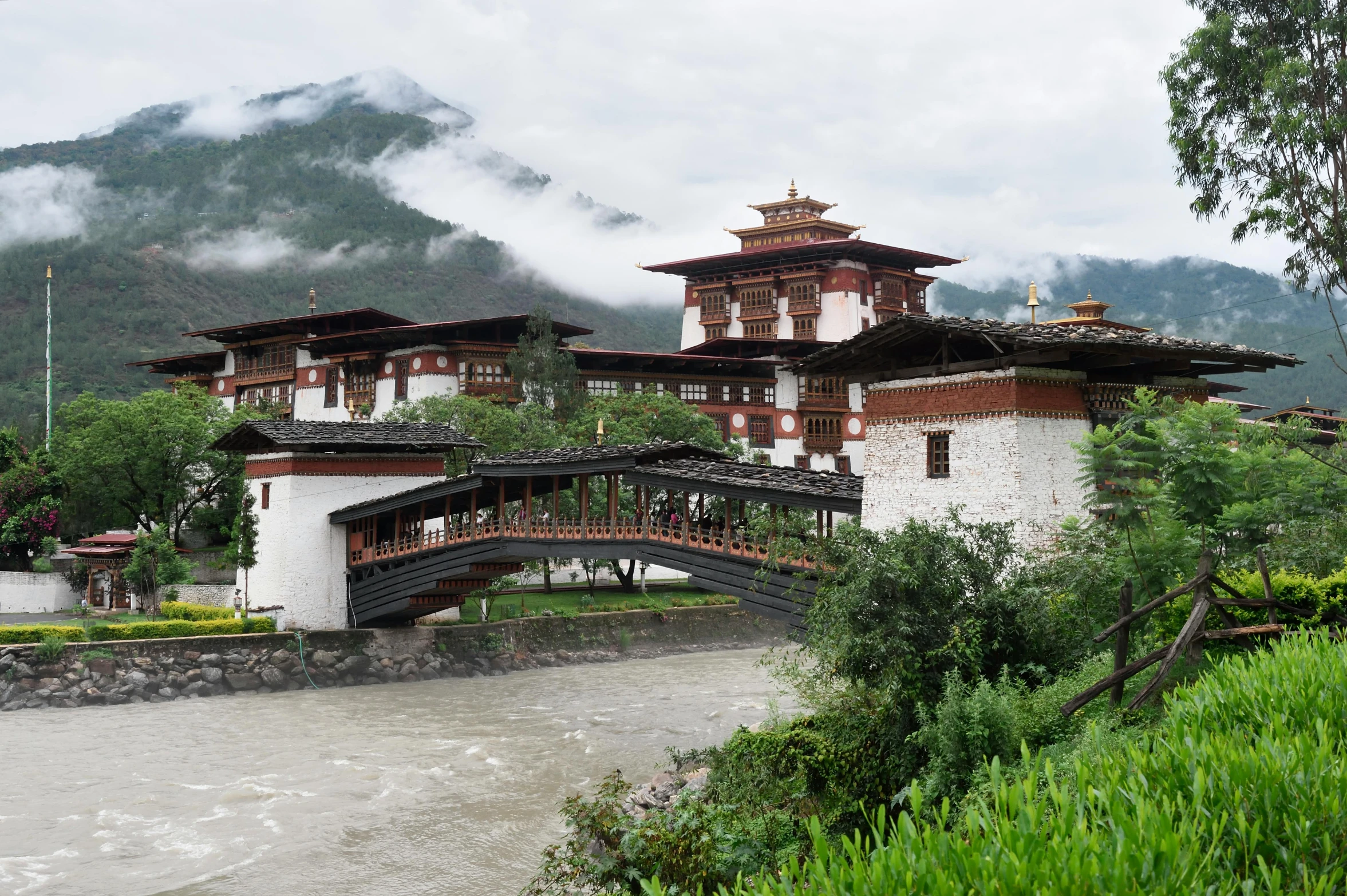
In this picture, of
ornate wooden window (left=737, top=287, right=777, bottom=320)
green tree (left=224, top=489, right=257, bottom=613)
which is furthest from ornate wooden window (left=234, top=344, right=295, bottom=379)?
green tree (left=224, top=489, right=257, bottom=613)

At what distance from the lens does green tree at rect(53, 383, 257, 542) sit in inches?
1487

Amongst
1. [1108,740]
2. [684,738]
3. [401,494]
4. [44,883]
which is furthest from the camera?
[401,494]

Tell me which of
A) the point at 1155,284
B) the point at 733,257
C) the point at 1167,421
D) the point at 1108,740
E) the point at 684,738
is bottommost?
the point at 684,738

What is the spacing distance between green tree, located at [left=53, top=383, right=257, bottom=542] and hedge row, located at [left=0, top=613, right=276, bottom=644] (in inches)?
404

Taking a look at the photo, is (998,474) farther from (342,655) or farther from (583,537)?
(342,655)

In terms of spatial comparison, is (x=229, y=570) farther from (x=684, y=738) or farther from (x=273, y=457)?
(x=684, y=738)

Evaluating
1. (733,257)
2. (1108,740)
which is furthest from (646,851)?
(733,257)

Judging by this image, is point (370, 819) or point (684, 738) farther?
point (684, 738)

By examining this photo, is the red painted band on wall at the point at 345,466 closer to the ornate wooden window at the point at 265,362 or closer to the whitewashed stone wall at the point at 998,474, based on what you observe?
the whitewashed stone wall at the point at 998,474

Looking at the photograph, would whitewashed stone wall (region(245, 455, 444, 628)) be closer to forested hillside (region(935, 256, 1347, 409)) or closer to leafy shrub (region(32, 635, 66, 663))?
leafy shrub (region(32, 635, 66, 663))

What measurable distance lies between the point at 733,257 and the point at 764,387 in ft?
34.3

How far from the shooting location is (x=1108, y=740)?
8328 mm

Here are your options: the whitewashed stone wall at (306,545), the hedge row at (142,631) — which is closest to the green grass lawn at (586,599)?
the whitewashed stone wall at (306,545)

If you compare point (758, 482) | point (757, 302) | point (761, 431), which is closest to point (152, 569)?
point (758, 482)
